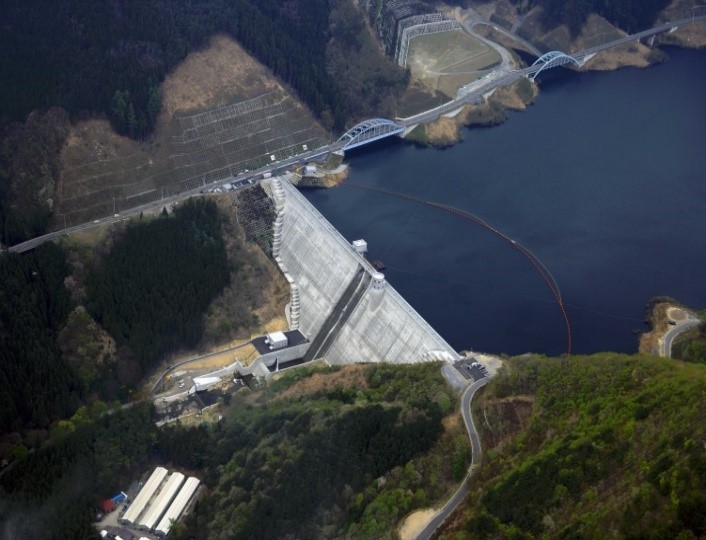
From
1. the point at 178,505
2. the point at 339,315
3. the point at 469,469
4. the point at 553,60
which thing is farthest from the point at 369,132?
the point at 469,469

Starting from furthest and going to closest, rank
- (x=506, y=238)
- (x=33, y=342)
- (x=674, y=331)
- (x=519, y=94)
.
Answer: (x=519, y=94) < (x=506, y=238) < (x=674, y=331) < (x=33, y=342)

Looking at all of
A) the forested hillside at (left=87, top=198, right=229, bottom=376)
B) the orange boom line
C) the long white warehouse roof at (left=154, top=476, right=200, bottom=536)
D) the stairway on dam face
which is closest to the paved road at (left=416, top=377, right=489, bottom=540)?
the orange boom line

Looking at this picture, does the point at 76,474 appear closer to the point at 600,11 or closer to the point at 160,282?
the point at 160,282

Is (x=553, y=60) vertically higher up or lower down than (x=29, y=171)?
lower down

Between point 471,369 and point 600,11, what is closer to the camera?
A: point 471,369

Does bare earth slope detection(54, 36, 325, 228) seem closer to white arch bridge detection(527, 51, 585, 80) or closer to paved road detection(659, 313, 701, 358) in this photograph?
white arch bridge detection(527, 51, 585, 80)
